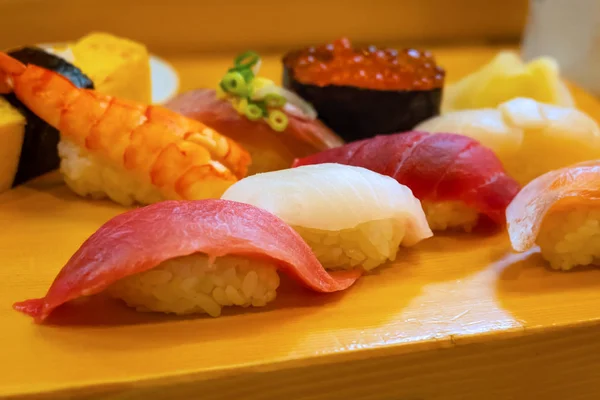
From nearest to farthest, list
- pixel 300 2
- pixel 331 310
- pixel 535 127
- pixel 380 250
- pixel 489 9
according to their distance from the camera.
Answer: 1. pixel 331 310
2. pixel 380 250
3. pixel 535 127
4. pixel 300 2
5. pixel 489 9

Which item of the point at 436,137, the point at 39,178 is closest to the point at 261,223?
the point at 436,137

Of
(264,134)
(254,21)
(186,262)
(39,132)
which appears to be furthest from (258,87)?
(254,21)

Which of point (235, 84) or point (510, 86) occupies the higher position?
point (510, 86)

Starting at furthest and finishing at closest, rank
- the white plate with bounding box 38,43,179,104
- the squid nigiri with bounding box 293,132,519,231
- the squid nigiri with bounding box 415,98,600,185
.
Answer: the white plate with bounding box 38,43,179,104 < the squid nigiri with bounding box 415,98,600,185 < the squid nigiri with bounding box 293,132,519,231

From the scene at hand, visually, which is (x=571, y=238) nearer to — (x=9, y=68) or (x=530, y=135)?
(x=530, y=135)

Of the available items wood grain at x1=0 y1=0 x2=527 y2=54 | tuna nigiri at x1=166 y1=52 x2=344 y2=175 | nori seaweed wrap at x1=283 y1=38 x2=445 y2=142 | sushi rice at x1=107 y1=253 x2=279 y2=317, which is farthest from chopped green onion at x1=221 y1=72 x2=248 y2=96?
wood grain at x1=0 y1=0 x2=527 y2=54

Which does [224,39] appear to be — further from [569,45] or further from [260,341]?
[260,341]

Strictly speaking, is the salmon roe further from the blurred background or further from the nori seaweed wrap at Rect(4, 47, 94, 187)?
the blurred background
